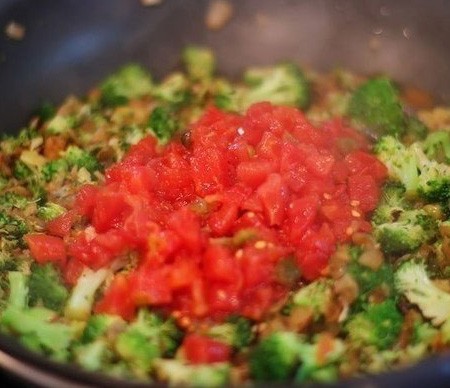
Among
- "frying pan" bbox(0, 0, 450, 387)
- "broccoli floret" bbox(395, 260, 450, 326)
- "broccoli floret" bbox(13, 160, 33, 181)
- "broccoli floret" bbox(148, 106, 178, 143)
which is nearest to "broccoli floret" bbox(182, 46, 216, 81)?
"frying pan" bbox(0, 0, 450, 387)

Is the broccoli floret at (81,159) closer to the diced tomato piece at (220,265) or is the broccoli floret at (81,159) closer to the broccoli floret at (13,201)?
the broccoli floret at (13,201)

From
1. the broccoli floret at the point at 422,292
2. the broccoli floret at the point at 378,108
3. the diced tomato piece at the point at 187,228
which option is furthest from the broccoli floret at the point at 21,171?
the broccoli floret at the point at 422,292

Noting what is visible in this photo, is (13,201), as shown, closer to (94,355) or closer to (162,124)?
(162,124)

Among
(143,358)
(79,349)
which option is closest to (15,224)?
(79,349)

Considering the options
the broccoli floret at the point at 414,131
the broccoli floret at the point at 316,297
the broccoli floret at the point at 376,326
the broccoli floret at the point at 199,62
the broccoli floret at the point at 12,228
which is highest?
the broccoli floret at the point at 199,62

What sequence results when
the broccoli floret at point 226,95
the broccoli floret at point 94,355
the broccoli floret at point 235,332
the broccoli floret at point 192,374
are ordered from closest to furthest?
1. the broccoli floret at point 192,374
2. the broccoli floret at point 94,355
3. the broccoli floret at point 235,332
4. the broccoli floret at point 226,95
